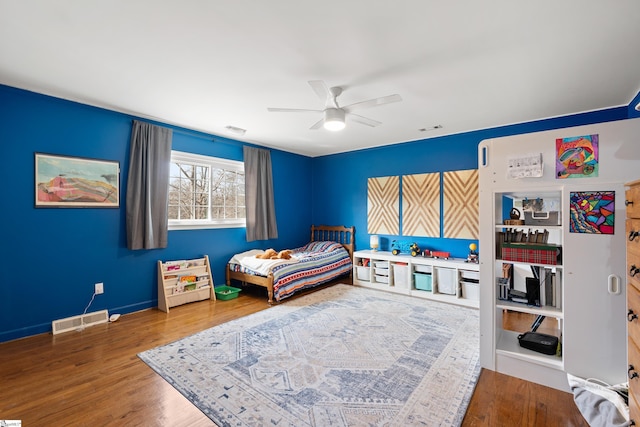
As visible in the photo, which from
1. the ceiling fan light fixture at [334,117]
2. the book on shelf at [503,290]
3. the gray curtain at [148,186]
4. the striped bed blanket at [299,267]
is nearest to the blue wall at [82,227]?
the gray curtain at [148,186]

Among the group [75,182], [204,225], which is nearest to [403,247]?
[204,225]

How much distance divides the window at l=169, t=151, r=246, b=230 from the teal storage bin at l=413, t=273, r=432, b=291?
2993 mm

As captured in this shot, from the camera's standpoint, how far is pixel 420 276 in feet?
14.4

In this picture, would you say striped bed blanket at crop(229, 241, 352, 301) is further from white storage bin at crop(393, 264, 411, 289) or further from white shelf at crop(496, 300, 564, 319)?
white shelf at crop(496, 300, 564, 319)

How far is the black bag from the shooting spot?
223 centimetres

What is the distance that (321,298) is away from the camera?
4281mm

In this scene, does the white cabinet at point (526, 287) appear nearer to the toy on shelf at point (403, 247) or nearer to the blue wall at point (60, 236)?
the toy on shelf at point (403, 247)

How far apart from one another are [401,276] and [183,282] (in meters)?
3.25

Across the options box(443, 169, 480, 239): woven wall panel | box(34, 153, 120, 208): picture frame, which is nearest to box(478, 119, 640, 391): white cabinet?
box(443, 169, 480, 239): woven wall panel

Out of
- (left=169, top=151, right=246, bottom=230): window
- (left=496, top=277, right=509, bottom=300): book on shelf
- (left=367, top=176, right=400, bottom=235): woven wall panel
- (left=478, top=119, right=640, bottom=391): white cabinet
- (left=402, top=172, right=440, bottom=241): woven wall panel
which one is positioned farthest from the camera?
(left=367, top=176, right=400, bottom=235): woven wall panel

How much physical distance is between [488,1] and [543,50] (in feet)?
2.81

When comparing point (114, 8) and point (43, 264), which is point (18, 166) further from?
point (114, 8)

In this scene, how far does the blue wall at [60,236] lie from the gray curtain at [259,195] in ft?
3.75

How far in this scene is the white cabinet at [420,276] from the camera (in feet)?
13.2
